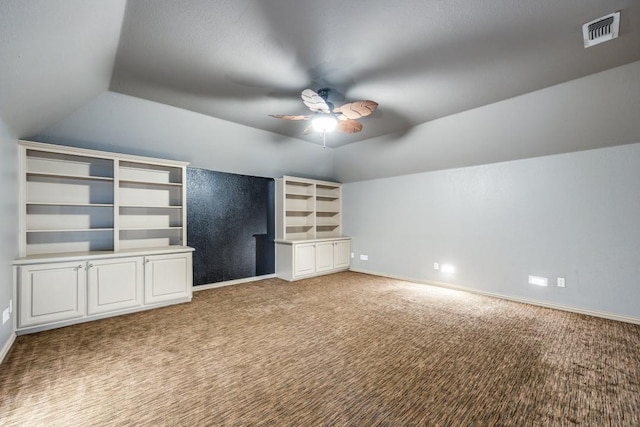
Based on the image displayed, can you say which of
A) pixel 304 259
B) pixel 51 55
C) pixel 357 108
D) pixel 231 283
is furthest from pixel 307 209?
pixel 51 55

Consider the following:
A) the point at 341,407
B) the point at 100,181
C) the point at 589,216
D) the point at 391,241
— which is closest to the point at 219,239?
the point at 100,181

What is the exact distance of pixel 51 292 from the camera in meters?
3.14

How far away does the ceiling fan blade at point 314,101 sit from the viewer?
2.77m

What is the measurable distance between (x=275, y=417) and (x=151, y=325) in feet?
7.40

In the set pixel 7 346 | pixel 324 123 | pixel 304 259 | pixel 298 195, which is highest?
pixel 324 123

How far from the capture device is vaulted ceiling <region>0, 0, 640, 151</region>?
205 centimetres

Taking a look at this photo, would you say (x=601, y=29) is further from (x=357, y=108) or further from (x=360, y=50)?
(x=357, y=108)

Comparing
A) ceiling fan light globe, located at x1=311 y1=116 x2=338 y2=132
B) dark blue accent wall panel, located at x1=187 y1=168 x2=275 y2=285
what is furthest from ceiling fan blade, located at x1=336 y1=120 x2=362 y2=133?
dark blue accent wall panel, located at x1=187 y1=168 x2=275 y2=285

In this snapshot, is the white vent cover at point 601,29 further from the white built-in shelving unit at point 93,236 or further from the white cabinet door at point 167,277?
the white cabinet door at point 167,277

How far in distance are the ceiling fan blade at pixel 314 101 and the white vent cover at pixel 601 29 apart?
7.27ft

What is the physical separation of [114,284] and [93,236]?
0.84 m

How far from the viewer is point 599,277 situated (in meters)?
3.69

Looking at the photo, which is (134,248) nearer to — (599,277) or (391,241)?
(391,241)

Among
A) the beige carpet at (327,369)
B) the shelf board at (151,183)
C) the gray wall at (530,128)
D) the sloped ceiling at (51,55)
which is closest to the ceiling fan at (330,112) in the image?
the gray wall at (530,128)
